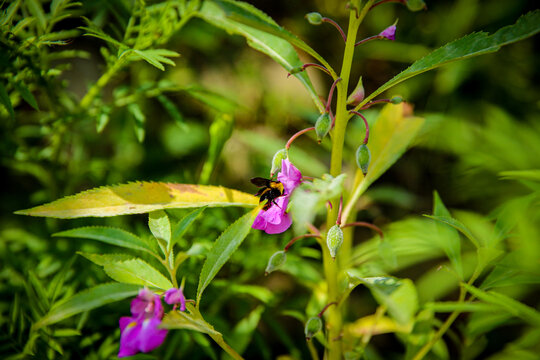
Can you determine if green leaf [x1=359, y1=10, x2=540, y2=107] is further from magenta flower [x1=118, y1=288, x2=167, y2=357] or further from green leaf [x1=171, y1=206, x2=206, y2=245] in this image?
magenta flower [x1=118, y1=288, x2=167, y2=357]

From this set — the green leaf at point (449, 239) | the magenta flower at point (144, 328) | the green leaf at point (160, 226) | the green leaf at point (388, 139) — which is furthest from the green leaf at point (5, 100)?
the green leaf at point (449, 239)

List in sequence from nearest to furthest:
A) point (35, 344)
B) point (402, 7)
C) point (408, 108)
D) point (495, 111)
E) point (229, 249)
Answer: point (229, 249), point (35, 344), point (408, 108), point (495, 111), point (402, 7)

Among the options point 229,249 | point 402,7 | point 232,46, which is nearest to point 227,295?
point 229,249

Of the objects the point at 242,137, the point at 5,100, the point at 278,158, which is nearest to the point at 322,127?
the point at 278,158

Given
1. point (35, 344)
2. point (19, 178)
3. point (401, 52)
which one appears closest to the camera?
point (35, 344)

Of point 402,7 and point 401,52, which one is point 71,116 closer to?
point 401,52

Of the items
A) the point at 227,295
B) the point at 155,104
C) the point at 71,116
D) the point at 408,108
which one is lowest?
the point at 227,295
